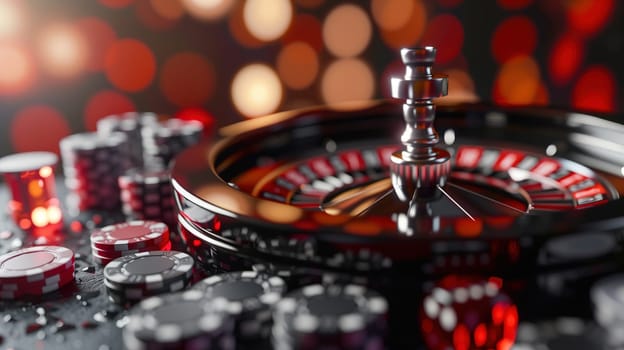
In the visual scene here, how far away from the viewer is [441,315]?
1039 mm

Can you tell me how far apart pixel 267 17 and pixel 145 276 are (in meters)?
2.14

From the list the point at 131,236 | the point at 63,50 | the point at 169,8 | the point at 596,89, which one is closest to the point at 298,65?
the point at 169,8

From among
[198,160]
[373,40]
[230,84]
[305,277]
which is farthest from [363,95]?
[305,277]

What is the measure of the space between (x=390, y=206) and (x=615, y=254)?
588 mm

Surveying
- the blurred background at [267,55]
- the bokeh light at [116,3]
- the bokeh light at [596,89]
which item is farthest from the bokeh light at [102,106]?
the bokeh light at [596,89]

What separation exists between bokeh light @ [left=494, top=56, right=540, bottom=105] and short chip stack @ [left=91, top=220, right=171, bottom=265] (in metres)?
2.38

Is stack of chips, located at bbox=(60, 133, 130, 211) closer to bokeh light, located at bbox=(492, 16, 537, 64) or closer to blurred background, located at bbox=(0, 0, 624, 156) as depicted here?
blurred background, located at bbox=(0, 0, 624, 156)

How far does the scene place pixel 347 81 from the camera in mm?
3398

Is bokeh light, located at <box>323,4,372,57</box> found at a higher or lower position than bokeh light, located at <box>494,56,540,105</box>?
higher

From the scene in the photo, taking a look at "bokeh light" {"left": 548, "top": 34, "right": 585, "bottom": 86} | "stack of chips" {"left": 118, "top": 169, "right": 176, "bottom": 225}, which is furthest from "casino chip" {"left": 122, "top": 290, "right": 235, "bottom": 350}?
"bokeh light" {"left": 548, "top": 34, "right": 585, "bottom": 86}

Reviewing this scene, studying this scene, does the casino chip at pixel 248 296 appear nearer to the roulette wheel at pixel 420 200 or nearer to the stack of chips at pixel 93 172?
the roulette wheel at pixel 420 200

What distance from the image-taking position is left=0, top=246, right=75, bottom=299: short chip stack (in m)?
1.31

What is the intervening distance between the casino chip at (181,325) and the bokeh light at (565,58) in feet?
9.28

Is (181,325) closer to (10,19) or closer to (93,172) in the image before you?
(93,172)
